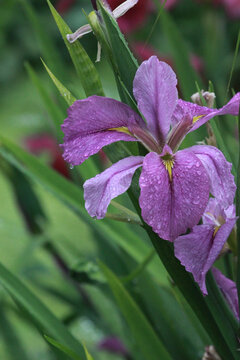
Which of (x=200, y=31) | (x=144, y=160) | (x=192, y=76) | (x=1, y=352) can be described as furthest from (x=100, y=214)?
(x=200, y=31)

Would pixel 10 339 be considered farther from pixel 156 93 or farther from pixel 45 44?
pixel 156 93

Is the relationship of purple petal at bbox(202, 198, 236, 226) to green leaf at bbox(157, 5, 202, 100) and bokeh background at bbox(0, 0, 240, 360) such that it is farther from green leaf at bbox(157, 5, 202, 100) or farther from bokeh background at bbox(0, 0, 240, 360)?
green leaf at bbox(157, 5, 202, 100)

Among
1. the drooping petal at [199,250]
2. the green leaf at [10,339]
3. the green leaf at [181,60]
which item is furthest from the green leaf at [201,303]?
the green leaf at [10,339]

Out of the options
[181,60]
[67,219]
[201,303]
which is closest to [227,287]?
[201,303]

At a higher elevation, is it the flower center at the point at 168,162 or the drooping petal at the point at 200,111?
the drooping petal at the point at 200,111

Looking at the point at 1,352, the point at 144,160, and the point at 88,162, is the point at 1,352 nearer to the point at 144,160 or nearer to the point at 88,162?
the point at 88,162

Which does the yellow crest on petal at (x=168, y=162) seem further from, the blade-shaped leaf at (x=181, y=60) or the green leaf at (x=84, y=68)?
the blade-shaped leaf at (x=181, y=60)
